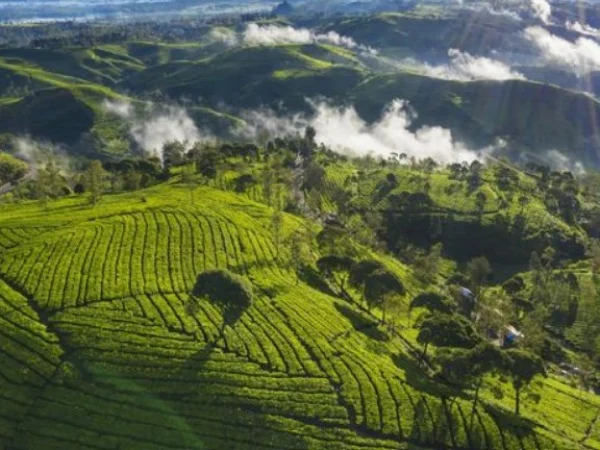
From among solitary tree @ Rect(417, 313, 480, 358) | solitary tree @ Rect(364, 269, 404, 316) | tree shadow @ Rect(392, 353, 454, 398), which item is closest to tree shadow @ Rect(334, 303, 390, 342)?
solitary tree @ Rect(364, 269, 404, 316)

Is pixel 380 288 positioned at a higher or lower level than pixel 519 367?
lower

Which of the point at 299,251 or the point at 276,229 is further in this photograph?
the point at 276,229

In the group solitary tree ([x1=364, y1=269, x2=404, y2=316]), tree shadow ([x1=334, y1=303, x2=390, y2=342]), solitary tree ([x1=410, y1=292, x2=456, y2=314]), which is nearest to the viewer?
tree shadow ([x1=334, y1=303, x2=390, y2=342])

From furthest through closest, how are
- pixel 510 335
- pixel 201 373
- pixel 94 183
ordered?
pixel 94 183
pixel 510 335
pixel 201 373

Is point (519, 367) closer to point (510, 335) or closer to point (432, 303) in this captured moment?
point (432, 303)

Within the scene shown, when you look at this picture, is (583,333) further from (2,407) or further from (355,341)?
(2,407)

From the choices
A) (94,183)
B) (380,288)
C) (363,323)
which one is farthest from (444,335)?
(94,183)

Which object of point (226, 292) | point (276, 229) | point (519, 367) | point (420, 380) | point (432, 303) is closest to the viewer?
point (519, 367)

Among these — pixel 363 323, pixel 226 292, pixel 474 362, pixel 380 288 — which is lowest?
pixel 363 323

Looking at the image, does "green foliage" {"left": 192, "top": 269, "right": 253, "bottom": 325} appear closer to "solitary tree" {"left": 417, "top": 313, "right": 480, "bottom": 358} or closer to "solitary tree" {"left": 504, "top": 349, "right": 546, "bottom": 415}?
"solitary tree" {"left": 417, "top": 313, "right": 480, "bottom": 358}

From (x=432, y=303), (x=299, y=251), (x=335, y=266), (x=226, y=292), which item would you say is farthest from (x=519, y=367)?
(x=299, y=251)
